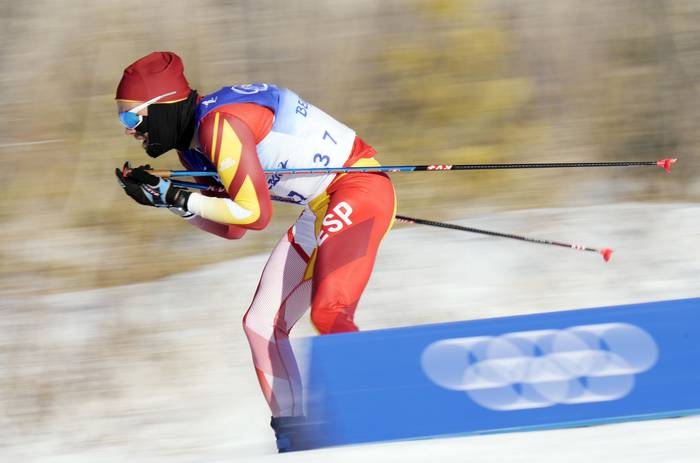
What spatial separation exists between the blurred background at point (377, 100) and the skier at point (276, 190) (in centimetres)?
303

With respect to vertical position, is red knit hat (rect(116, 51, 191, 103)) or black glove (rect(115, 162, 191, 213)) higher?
red knit hat (rect(116, 51, 191, 103))

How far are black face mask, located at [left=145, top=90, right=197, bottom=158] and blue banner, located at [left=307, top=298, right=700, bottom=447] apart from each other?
1.02 m

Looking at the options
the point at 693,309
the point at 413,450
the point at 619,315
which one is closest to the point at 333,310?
the point at 413,450

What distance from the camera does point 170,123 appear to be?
12.5 feet

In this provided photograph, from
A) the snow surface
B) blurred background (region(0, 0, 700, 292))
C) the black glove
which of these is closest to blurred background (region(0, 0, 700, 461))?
blurred background (region(0, 0, 700, 292))

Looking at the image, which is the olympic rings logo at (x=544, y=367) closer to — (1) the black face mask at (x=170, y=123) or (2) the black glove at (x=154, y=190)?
(2) the black glove at (x=154, y=190)

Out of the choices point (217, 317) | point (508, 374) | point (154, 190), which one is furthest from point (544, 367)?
point (217, 317)

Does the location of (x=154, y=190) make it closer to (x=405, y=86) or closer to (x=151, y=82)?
(x=151, y=82)

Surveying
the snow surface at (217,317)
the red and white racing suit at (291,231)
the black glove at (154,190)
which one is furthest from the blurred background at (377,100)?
the black glove at (154,190)

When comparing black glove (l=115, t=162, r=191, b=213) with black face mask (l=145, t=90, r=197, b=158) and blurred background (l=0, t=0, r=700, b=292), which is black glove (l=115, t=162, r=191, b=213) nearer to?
black face mask (l=145, t=90, r=197, b=158)

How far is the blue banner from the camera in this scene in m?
3.57

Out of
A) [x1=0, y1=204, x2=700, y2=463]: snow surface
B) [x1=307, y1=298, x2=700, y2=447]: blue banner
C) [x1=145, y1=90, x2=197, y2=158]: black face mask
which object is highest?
[x1=145, y1=90, x2=197, y2=158]: black face mask

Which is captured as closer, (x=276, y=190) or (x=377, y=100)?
(x=276, y=190)

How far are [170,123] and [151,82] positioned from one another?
0.18 m
